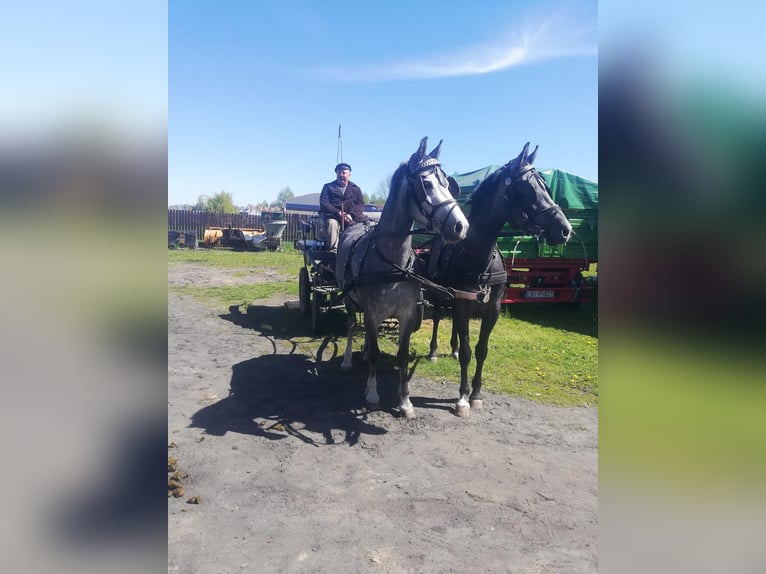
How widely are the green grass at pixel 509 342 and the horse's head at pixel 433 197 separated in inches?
117

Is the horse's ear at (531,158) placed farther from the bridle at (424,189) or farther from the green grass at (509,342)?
the green grass at (509,342)

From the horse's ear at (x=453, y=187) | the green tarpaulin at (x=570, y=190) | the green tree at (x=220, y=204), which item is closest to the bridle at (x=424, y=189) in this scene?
the horse's ear at (x=453, y=187)

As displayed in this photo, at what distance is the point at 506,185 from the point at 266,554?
394 centimetres

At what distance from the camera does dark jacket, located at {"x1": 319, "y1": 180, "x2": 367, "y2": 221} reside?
294 inches

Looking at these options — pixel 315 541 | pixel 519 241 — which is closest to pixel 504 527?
pixel 315 541

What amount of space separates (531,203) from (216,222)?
30.6 m

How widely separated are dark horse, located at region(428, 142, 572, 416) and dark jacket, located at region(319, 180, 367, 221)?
2.25 m

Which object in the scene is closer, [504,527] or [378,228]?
[504,527]

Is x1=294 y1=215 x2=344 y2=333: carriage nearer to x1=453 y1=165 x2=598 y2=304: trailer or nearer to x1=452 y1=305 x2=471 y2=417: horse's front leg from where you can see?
x1=452 y1=305 x2=471 y2=417: horse's front leg

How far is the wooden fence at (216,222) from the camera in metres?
30.2

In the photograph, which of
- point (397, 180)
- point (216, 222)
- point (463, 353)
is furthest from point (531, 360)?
point (216, 222)
